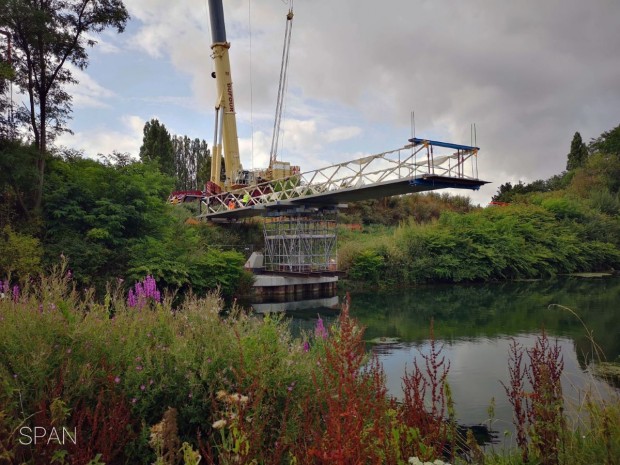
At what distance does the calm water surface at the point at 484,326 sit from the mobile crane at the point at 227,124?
24.7 feet

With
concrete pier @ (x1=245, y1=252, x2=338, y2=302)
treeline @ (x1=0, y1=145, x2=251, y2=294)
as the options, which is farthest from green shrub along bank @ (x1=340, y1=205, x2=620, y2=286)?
treeline @ (x1=0, y1=145, x2=251, y2=294)

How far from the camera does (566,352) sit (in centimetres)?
1080

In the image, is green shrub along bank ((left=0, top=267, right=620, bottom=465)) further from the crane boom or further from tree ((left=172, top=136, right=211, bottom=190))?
tree ((left=172, top=136, right=211, bottom=190))

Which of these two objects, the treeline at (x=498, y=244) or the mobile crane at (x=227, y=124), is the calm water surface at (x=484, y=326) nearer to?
the treeline at (x=498, y=244)

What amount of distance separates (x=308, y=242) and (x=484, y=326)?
861cm

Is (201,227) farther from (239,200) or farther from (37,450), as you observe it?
(37,450)

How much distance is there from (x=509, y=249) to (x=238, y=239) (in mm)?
16622

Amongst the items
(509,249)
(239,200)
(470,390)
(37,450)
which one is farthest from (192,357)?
(509,249)

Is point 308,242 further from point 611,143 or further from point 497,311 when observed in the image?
point 611,143

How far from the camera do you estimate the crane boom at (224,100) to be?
79.1ft

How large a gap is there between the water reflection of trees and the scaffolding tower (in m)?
2.32

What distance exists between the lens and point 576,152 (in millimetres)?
55531

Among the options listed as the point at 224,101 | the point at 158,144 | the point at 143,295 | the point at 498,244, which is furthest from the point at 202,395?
the point at 158,144

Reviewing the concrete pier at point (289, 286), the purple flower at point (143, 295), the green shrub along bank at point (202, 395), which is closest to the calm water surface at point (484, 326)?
the green shrub along bank at point (202, 395)
